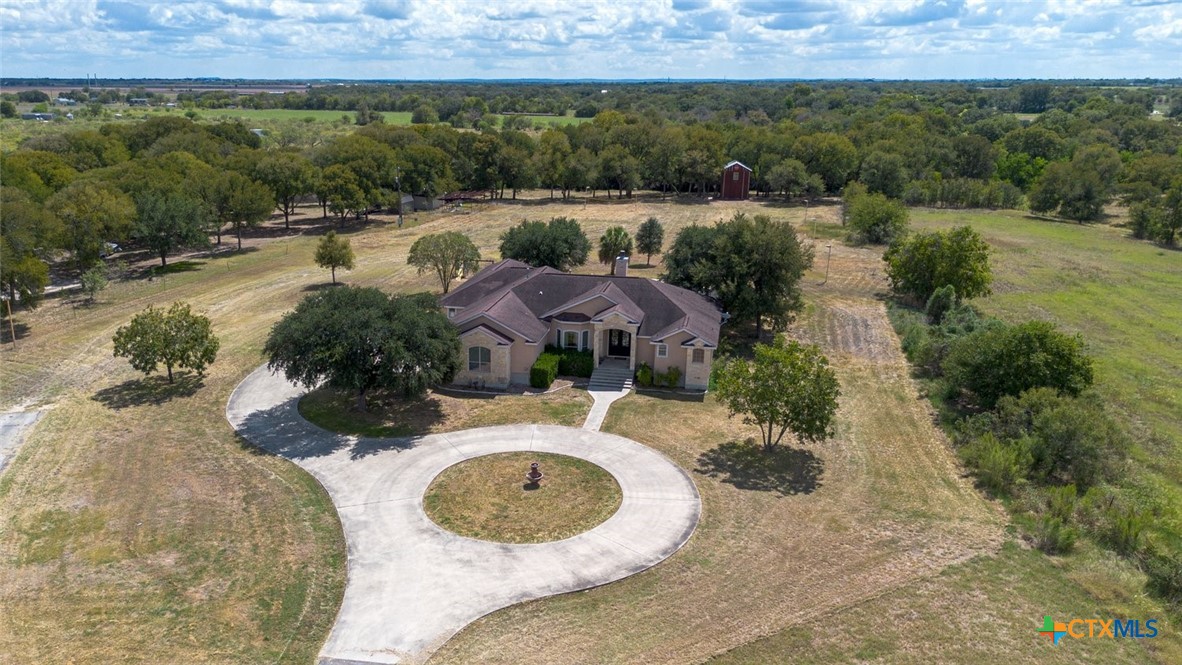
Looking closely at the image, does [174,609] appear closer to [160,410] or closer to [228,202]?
[160,410]

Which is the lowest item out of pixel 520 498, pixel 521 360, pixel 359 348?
pixel 520 498

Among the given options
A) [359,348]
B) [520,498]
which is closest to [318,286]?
[359,348]

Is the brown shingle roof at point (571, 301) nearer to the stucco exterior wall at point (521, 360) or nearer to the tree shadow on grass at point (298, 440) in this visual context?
the stucco exterior wall at point (521, 360)

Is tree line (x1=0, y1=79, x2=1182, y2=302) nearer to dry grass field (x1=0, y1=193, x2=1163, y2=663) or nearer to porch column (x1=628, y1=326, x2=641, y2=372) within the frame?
dry grass field (x1=0, y1=193, x2=1163, y2=663)

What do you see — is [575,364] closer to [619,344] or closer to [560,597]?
[619,344]

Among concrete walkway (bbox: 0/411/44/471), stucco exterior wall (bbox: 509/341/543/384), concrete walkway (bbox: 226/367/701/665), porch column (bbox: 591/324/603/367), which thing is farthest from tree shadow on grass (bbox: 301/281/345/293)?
porch column (bbox: 591/324/603/367)

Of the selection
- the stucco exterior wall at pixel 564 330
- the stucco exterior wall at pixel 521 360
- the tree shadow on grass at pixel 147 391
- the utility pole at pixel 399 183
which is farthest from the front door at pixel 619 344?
the utility pole at pixel 399 183
